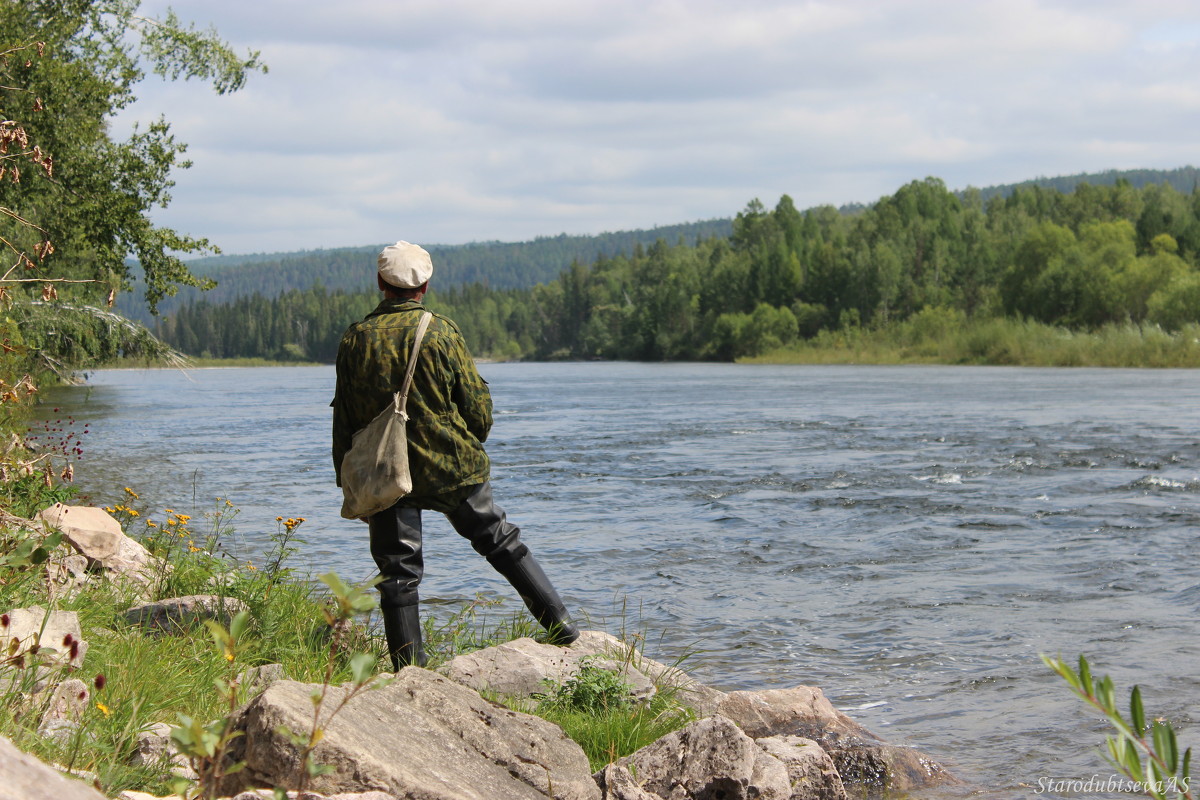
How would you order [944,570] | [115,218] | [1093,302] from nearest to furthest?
[944,570], [115,218], [1093,302]

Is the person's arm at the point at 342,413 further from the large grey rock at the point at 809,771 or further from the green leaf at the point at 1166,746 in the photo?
the green leaf at the point at 1166,746

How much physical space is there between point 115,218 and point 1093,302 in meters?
78.0

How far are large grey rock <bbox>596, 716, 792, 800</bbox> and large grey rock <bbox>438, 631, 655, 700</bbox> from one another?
954 millimetres

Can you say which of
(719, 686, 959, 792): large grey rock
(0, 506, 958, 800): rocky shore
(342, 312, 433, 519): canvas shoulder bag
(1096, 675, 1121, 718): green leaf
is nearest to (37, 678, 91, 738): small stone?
(0, 506, 958, 800): rocky shore

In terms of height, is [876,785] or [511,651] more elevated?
[511,651]

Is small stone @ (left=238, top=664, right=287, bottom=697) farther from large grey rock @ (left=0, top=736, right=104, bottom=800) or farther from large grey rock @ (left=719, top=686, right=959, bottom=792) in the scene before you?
large grey rock @ (left=0, top=736, right=104, bottom=800)

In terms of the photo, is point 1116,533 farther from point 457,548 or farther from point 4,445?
point 4,445

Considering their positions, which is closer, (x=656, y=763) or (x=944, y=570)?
(x=656, y=763)

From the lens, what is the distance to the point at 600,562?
11.0m

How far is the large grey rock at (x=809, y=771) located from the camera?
484 cm

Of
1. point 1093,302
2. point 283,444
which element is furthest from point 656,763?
point 1093,302

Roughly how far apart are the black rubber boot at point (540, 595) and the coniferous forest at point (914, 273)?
234 feet

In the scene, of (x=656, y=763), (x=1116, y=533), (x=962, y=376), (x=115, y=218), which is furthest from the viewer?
(x=962, y=376)

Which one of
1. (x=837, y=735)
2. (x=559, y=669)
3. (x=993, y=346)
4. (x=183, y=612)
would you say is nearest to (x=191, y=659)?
(x=183, y=612)
